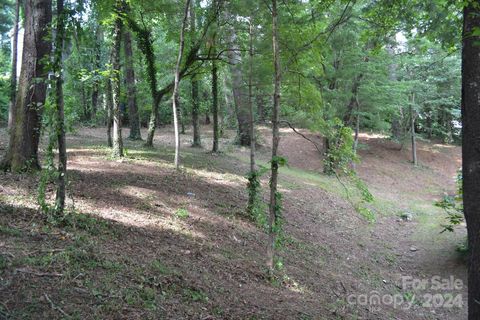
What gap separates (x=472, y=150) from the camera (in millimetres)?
4441

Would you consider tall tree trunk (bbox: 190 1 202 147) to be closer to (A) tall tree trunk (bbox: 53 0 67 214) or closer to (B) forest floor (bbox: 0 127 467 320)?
(B) forest floor (bbox: 0 127 467 320)

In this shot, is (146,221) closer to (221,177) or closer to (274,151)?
(274,151)

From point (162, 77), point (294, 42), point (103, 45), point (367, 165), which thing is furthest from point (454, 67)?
point (103, 45)

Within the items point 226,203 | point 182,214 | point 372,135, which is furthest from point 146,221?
point 372,135

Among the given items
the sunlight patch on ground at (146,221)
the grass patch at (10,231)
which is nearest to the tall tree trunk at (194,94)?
the sunlight patch on ground at (146,221)

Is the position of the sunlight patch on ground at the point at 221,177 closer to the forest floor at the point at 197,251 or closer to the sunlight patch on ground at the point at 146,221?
the forest floor at the point at 197,251

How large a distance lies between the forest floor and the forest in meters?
0.03

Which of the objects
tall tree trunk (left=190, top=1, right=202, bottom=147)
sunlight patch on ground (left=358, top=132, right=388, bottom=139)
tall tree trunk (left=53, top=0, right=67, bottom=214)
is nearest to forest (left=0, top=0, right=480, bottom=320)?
tall tree trunk (left=53, top=0, right=67, bottom=214)

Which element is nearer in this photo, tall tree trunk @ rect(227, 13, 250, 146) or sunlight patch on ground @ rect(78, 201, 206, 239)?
sunlight patch on ground @ rect(78, 201, 206, 239)

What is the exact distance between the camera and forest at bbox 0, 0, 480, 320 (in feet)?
14.4

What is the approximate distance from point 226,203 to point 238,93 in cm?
452

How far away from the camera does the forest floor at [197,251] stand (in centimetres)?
412

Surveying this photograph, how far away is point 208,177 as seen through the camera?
11500 mm

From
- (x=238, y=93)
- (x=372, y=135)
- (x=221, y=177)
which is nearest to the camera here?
(x=221, y=177)
